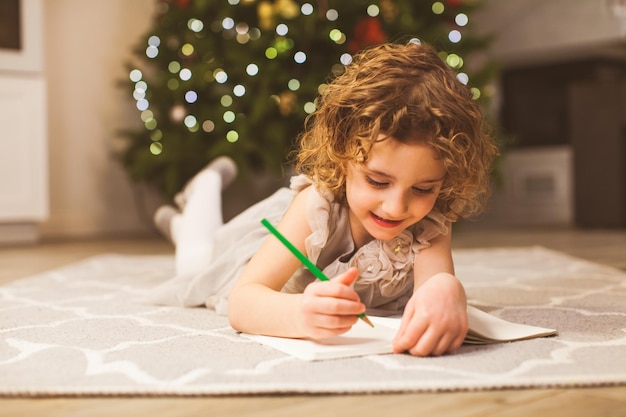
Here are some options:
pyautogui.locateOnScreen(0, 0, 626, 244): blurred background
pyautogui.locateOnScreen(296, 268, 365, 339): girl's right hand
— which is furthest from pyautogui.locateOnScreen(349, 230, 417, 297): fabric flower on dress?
pyautogui.locateOnScreen(0, 0, 626, 244): blurred background

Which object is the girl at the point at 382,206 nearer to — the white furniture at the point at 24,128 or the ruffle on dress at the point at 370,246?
the ruffle on dress at the point at 370,246

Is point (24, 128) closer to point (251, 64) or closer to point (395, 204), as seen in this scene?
point (251, 64)

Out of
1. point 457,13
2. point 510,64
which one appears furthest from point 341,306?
point 510,64

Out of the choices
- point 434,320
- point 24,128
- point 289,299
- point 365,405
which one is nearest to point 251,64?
point 24,128

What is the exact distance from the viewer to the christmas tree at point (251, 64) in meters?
3.05

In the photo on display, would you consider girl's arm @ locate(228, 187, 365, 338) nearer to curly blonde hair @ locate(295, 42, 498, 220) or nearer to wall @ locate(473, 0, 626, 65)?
curly blonde hair @ locate(295, 42, 498, 220)

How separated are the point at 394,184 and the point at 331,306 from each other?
0.60ft

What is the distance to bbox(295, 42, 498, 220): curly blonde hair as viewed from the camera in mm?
958

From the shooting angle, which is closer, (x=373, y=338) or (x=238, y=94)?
(x=373, y=338)

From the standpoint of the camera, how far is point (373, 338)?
1.00 m

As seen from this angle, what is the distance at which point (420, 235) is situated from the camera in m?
1.12

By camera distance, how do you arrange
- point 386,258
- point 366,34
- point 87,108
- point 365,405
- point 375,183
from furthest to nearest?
point 87,108, point 366,34, point 386,258, point 375,183, point 365,405

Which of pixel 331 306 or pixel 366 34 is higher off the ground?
pixel 366 34

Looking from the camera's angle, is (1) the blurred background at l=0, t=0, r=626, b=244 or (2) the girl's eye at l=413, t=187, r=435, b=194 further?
(1) the blurred background at l=0, t=0, r=626, b=244
